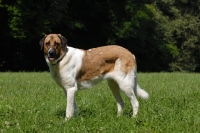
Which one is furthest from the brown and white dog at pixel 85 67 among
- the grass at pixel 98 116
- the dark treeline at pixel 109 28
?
the dark treeline at pixel 109 28

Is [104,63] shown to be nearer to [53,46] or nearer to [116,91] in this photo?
[116,91]

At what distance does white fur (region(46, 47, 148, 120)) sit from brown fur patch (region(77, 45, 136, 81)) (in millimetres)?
67

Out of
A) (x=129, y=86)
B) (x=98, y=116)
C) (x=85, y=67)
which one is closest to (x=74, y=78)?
(x=85, y=67)

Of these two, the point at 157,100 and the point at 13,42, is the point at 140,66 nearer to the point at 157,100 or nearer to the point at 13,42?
the point at 13,42

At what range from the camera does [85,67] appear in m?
8.30

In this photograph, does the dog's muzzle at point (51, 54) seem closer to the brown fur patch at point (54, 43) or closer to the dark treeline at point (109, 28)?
the brown fur patch at point (54, 43)

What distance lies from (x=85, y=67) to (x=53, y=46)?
80cm

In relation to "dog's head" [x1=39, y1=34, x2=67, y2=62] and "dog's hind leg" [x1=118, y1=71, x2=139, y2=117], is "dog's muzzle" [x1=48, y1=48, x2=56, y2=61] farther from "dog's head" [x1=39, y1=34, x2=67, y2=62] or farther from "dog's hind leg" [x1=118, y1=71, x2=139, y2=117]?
"dog's hind leg" [x1=118, y1=71, x2=139, y2=117]

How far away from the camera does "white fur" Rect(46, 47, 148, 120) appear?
8.01m

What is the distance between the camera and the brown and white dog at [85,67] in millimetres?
8008

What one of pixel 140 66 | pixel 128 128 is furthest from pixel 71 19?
pixel 128 128

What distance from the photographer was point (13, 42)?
37.3 metres

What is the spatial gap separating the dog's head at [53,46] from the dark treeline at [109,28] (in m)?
25.8

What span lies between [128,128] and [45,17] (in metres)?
28.4
